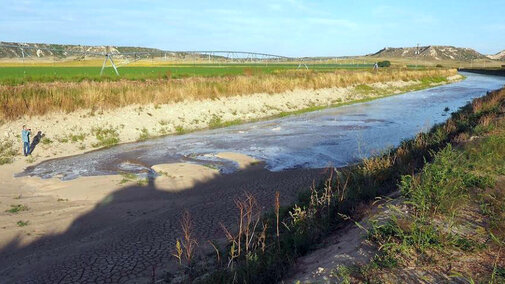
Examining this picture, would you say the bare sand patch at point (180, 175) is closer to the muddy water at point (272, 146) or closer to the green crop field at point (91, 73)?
the muddy water at point (272, 146)

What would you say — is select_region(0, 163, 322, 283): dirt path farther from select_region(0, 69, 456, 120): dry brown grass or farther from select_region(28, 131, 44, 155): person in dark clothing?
select_region(0, 69, 456, 120): dry brown grass

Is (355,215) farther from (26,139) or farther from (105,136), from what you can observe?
(105,136)

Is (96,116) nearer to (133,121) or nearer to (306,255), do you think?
(133,121)

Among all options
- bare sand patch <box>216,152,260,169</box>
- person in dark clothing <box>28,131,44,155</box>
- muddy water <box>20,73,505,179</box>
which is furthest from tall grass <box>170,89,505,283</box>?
person in dark clothing <box>28,131,44,155</box>

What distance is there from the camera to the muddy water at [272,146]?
12336 millimetres

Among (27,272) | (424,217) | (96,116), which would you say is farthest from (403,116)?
(27,272)

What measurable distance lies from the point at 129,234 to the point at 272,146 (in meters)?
8.64

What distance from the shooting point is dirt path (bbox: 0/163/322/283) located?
5942mm

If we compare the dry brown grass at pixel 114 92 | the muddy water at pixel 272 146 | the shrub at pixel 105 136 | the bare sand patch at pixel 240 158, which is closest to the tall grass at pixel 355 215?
the muddy water at pixel 272 146

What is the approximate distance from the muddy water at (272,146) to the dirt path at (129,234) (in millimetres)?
2132

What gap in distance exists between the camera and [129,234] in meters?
7.21

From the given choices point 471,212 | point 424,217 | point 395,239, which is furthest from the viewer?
point 471,212

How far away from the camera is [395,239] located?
437cm

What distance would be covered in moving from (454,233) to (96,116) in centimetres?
1593
